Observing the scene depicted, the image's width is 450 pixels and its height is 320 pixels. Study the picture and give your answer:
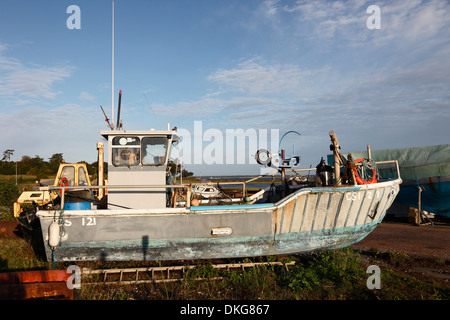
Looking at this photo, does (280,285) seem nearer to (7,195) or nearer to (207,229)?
(207,229)

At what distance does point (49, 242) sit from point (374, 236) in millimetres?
11070

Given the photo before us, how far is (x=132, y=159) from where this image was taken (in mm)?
8070

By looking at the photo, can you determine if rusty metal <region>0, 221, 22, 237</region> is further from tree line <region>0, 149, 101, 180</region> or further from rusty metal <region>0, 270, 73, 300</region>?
tree line <region>0, 149, 101, 180</region>

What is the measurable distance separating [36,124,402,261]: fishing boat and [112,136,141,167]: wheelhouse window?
3 centimetres

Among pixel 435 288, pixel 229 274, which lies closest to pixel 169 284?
pixel 229 274

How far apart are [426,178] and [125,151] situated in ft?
48.2

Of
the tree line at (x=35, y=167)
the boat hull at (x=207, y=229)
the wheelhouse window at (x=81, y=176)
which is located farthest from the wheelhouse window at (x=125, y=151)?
the tree line at (x=35, y=167)

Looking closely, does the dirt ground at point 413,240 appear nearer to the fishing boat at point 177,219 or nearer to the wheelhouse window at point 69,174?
the fishing boat at point 177,219

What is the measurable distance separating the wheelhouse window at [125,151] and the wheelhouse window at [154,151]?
187 millimetres

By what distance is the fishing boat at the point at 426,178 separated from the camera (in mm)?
14727

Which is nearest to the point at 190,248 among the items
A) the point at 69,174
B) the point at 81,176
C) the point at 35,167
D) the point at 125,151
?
the point at 125,151

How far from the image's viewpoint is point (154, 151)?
26.7 ft

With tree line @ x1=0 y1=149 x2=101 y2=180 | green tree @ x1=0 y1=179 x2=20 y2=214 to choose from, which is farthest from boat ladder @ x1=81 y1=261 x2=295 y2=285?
tree line @ x1=0 y1=149 x2=101 y2=180
